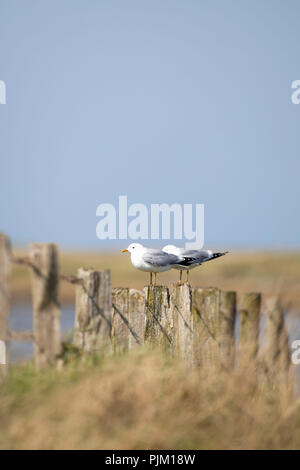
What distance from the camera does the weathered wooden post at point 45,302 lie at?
5609mm

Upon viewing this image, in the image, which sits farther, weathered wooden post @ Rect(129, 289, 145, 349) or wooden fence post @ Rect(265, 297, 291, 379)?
weathered wooden post @ Rect(129, 289, 145, 349)

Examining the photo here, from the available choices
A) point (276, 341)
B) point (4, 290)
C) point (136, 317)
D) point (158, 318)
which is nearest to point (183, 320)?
point (158, 318)

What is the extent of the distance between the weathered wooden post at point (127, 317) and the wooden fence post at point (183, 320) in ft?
1.23

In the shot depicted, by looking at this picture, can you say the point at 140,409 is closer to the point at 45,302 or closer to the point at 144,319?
the point at 45,302

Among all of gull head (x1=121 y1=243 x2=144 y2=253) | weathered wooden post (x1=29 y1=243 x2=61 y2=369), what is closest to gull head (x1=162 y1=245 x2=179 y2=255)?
gull head (x1=121 y1=243 x2=144 y2=253)

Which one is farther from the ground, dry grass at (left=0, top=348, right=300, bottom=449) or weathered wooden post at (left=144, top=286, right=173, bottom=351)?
weathered wooden post at (left=144, top=286, right=173, bottom=351)

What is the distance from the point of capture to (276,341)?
6.75 meters

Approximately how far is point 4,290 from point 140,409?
57.9 inches

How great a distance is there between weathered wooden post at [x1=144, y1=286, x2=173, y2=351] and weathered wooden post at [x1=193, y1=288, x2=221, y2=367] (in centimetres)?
48

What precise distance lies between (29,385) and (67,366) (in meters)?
0.36

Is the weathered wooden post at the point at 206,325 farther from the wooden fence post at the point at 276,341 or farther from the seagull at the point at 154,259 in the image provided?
the seagull at the point at 154,259

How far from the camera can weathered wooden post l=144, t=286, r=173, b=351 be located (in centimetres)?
743

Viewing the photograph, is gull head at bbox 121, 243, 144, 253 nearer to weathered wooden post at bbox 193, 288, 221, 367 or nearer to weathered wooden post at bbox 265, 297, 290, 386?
weathered wooden post at bbox 193, 288, 221, 367
